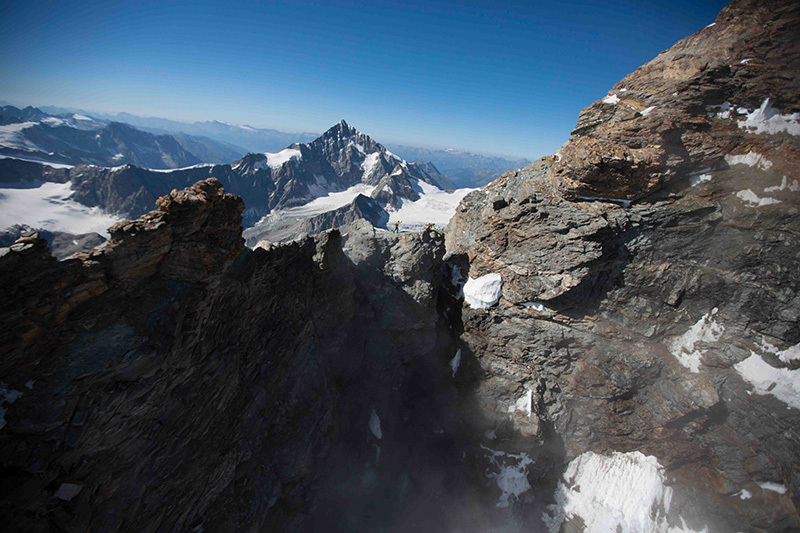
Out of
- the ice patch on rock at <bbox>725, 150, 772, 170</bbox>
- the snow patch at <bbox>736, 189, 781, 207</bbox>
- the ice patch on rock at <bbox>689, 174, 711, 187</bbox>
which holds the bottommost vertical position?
the snow patch at <bbox>736, 189, 781, 207</bbox>

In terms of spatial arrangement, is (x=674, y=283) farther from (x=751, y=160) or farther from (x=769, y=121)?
(x=769, y=121)

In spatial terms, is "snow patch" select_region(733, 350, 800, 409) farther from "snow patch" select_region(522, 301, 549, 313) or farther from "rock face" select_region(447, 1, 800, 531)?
"snow patch" select_region(522, 301, 549, 313)

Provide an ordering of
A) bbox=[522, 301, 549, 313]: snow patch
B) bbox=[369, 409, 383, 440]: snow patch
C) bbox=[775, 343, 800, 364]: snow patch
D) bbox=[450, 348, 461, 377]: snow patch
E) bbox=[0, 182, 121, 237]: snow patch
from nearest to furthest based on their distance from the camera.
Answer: bbox=[775, 343, 800, 364]: snow patch, bbox=[522, 301, 549, 313]: snow patch, bbox=[369, 409, 383, 440]: snow patch, bbox=[450, 348, 461, 377]: snow patch, bbox=[0, 182, 121, 237]: snow patch

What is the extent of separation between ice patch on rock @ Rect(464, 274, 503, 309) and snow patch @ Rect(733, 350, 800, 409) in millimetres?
15626

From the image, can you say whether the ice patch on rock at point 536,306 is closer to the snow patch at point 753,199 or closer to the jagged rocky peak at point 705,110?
the jagged rocky peak at point 705,110

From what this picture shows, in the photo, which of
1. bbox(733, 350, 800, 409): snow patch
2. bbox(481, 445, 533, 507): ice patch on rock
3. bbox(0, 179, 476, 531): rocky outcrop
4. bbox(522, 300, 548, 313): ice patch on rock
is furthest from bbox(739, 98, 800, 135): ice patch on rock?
bbox(481, 445, 533, 507): ice patch on rock

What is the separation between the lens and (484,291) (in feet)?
→ 80.2

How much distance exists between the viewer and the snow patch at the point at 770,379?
17.8 metres

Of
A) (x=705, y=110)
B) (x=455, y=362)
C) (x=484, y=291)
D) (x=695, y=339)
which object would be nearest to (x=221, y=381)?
(x=455, y=362)

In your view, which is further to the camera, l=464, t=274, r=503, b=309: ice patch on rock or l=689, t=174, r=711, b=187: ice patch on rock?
l=464, t=274, r=503, b=309: ice patch on rock

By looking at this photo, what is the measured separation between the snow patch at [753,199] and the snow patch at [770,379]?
31.2ft

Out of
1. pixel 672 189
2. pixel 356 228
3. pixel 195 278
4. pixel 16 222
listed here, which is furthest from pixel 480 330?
pixel 16 222

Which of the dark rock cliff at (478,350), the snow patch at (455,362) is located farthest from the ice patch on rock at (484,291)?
the snow patch at (455,362)

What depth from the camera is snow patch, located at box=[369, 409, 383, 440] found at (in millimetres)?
24547
